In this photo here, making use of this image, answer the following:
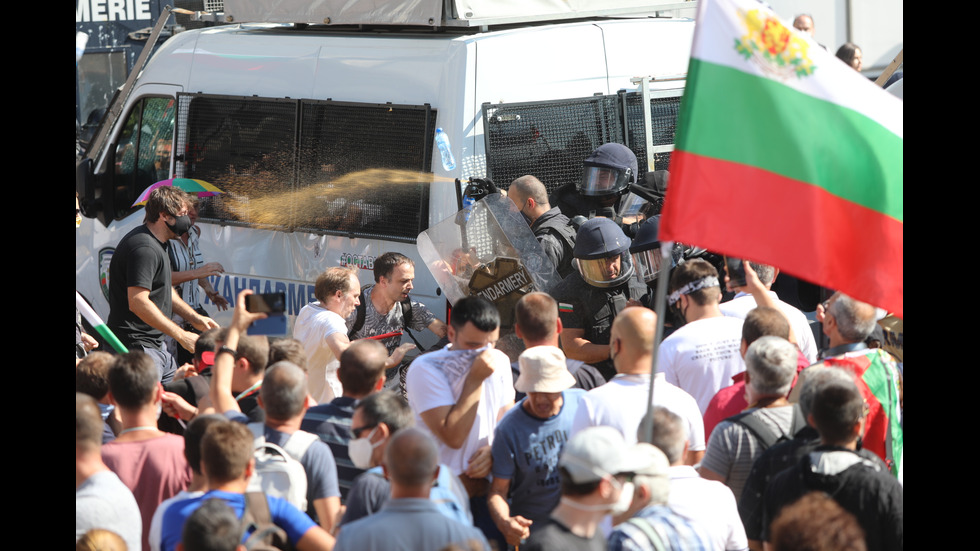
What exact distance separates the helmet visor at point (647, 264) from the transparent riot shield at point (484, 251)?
476 millimetres

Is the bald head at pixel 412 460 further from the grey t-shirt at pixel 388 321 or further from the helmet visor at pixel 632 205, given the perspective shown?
the helmet visor at pixel 632 205

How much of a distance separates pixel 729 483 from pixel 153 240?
4186 mm

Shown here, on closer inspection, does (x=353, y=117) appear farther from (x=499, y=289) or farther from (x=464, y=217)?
(x=499, y=289)

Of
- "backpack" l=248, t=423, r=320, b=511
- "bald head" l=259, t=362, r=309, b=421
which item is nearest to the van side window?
"bald head" l=259, t=362, r=309, b=421

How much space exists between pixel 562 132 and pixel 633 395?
3242mm

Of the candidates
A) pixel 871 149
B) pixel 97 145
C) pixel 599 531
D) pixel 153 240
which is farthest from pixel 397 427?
pixel 97 145

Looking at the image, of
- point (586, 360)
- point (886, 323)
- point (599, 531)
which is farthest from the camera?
point (586, 360)

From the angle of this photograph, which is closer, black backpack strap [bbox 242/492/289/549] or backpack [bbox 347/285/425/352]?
black backpack strap [bbox 242/492/289/549]

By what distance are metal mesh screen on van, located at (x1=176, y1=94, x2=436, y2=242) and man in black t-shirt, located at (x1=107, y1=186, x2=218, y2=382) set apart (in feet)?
2.38

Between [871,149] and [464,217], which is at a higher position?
[871,149]

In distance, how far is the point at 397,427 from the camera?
13.1 ft

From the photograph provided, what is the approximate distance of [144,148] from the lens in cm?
870

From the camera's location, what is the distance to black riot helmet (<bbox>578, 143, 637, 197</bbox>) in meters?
7.02

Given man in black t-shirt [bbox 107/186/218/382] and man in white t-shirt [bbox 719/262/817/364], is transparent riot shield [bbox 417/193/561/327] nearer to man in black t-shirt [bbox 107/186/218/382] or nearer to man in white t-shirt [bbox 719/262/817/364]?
man in white t-shirt [bbox 719/262/817/364]
